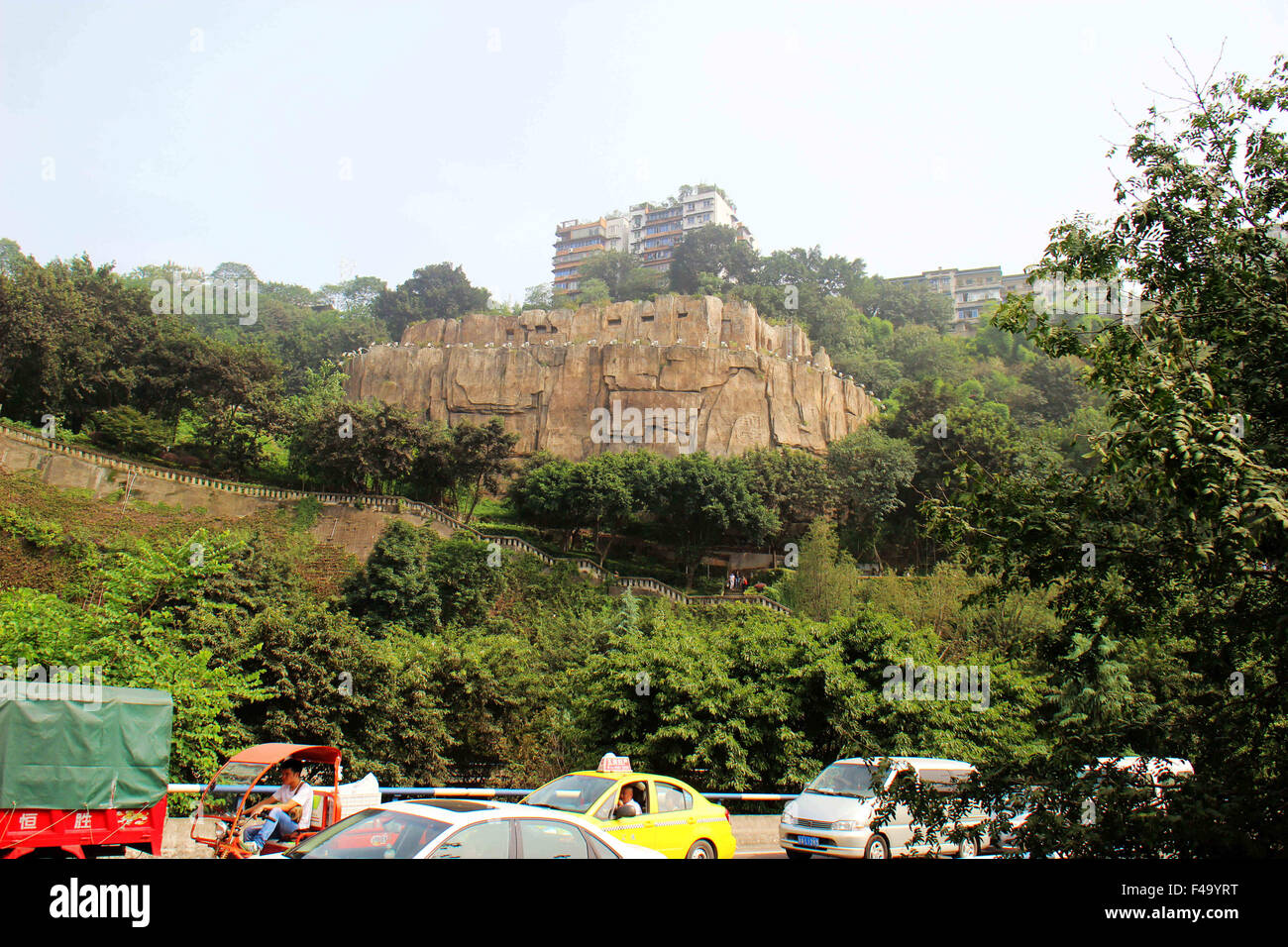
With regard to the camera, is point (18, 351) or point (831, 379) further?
point (831, 379)

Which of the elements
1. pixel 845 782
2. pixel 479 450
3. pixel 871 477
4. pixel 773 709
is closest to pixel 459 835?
pixel 845 782

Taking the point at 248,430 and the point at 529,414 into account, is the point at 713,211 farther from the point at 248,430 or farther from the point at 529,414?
the point at 248,430

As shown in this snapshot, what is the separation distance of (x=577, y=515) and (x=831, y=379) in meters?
23.7

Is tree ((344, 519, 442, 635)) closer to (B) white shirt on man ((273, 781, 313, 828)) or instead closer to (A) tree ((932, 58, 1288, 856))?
(B) white shirt on man ((273, 781, 313, 828))

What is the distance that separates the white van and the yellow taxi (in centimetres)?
108

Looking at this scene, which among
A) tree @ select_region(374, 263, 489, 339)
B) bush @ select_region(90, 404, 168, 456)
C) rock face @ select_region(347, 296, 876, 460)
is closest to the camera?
bush @ select_region(90, 404, 168, 456)

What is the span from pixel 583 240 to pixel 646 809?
112 metres

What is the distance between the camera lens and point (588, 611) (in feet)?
117

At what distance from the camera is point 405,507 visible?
138ft

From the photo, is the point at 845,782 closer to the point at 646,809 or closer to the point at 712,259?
the point at 646,809

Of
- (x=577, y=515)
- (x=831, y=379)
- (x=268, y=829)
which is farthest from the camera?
(x=831, y=379)

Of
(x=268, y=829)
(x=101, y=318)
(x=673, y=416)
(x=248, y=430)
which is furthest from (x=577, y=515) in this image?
(x=268, y=829)

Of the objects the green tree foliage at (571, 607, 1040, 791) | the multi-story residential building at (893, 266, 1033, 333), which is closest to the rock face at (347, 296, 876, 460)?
the green tree foliage at (571, 607, 1040, 791)

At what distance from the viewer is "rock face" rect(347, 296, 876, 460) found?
55.6 m
